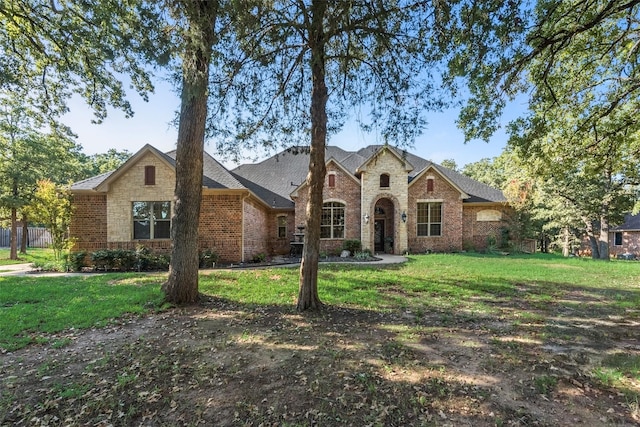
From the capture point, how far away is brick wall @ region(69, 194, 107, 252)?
12695mm

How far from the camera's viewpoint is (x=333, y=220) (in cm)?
1764

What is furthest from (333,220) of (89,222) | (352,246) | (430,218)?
(89,222)

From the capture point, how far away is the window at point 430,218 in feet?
60.0

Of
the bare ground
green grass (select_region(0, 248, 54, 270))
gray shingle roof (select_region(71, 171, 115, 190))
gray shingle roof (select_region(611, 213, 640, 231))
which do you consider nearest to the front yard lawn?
the bare ground

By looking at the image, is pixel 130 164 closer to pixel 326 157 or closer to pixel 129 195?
pixel 129 195

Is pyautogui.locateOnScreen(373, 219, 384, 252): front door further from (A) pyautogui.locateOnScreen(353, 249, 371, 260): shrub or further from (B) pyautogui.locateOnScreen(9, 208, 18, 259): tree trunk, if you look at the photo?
(B) pyautogui.locateOnScreen(9, 208, 18, 259): tree trunk

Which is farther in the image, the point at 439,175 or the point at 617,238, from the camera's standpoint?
the point at 617,238

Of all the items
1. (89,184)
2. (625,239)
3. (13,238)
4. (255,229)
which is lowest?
(625,239)

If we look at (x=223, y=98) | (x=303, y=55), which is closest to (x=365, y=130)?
(x=303, y=55)

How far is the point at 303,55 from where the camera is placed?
651 centimetres

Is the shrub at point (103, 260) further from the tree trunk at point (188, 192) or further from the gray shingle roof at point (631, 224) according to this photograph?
the gray shingle roof at point (631, 224)

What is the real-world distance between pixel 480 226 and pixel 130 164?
19.2m

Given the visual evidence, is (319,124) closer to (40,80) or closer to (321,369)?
(321,369)

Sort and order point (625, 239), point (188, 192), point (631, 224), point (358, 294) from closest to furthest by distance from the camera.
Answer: point (188, 192)
point (358, 294)
point (631, 224)
point (625, 239)
